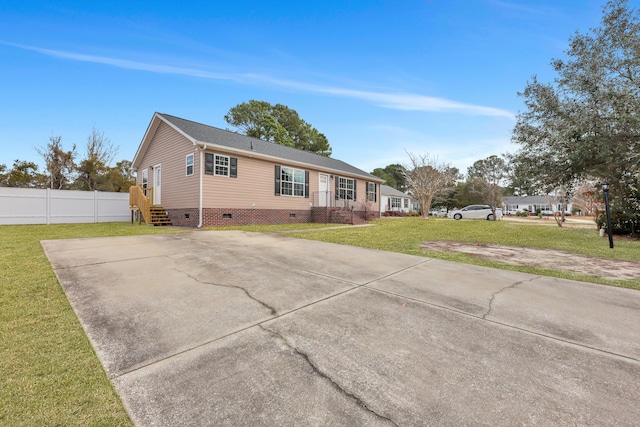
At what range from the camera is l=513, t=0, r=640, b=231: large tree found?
8.29m

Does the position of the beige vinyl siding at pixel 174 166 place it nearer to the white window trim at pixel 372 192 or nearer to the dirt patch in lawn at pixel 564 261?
the dirt patch in lawn at pixel 564 261

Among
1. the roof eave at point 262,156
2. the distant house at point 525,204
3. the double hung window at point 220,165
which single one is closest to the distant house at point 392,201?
the roof eave at point 262,156

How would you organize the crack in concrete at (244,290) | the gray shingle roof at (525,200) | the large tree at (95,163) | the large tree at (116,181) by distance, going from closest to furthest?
the crack in concrete at (244,290), the large tree at (95,163), the large tree at (116,181), the gray shingle roof at (525,200)

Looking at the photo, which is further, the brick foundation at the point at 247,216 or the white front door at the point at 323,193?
the white front door at the point at 323,193

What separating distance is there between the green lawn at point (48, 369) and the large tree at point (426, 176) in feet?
71.3

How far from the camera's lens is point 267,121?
31312mm

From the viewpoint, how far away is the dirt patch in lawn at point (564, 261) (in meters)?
4.83

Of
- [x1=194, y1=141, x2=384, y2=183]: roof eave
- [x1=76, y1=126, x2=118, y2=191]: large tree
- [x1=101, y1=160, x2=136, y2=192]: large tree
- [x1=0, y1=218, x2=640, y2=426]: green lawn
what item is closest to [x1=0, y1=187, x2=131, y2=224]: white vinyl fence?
[x1=101, y1=160, x2=136, y2=192]: large tree

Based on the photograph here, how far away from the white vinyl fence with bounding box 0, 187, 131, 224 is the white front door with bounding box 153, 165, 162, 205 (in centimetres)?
284

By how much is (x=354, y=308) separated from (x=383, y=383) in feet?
4.07

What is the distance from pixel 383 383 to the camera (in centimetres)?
162

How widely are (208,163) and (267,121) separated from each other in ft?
69.9

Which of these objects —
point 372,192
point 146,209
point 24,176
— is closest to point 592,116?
point 372,192

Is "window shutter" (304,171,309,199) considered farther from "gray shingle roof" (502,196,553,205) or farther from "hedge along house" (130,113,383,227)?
"gray shingle roof" (502,196,553,205)
